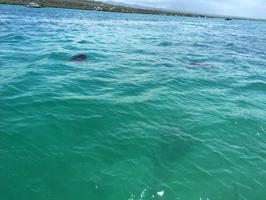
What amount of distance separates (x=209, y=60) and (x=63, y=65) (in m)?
12.5

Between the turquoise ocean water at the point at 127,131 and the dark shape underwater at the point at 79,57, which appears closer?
the turquoise ocean water at the point at 127,131

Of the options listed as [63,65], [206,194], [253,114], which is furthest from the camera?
[63,65]

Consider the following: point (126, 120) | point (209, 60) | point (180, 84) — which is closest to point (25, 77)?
point (126, 120)

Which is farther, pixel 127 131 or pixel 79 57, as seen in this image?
pixel 79 57

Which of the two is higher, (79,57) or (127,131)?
(127,131)

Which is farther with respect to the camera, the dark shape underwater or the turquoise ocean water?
the dark shape underwater

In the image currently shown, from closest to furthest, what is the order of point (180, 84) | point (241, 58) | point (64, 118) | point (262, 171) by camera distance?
point (262, 171), point (64, 118), point (180, 84), point (241, 58)

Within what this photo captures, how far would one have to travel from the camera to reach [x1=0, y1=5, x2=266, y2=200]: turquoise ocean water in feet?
31.1

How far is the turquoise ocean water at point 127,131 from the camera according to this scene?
373 inches

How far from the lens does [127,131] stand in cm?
1264

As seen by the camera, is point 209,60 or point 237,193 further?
point 209,60

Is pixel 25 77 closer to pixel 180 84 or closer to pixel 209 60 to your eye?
pixel 180 84

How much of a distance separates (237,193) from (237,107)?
302 inches

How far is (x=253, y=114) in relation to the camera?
15836 mm
